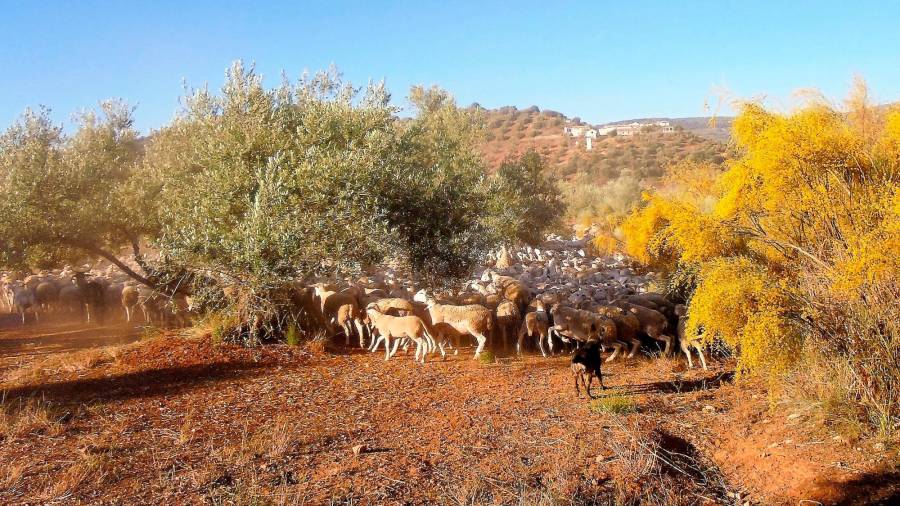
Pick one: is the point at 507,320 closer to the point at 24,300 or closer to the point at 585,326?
the point at 585,326

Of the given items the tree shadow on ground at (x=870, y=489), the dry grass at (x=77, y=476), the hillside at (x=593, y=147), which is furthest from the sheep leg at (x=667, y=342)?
the hillside at (x=593, y=147)

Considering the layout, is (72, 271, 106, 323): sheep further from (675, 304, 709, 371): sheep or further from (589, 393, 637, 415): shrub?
(675, 304, 709, 371): sheep

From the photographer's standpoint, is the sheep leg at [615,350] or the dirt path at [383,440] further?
the sheep leg at [615,350]

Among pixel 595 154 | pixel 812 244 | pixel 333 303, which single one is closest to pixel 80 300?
pixel 333 303

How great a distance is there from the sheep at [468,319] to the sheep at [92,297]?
11157mm

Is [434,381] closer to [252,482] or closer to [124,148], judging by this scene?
[252,482]

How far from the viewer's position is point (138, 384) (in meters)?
10.2

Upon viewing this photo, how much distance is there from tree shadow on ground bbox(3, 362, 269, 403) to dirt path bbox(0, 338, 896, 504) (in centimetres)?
3

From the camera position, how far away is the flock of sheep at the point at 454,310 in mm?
13289

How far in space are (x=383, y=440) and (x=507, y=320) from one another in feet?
23.2

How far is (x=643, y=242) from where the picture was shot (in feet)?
50.2

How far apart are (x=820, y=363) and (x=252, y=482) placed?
734cm

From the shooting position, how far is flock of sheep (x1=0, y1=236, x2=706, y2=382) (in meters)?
13.3

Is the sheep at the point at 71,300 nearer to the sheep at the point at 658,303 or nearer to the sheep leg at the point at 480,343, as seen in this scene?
the sheep leg at the point at 480,343
